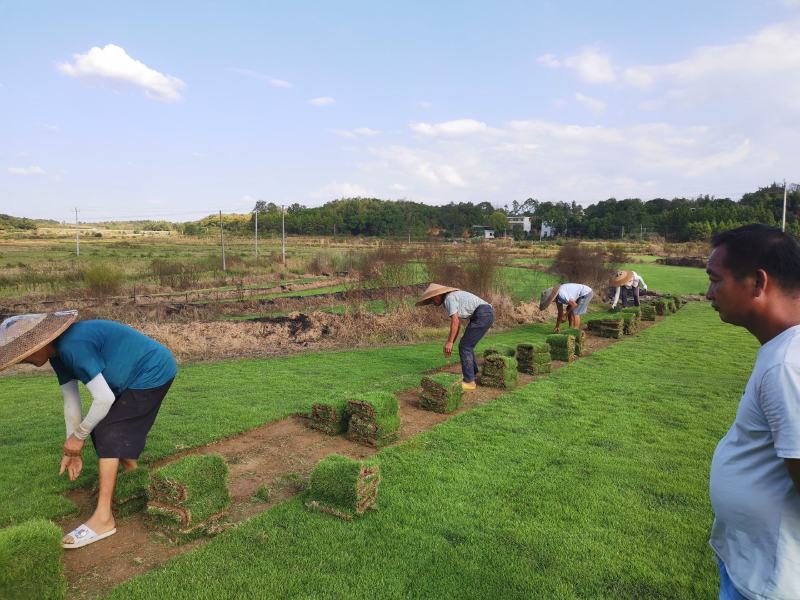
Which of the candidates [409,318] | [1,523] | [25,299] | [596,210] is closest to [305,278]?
[25,299]

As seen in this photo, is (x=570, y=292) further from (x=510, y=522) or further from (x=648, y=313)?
(x=510, y=522)

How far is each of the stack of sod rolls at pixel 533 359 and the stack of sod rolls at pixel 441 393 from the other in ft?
9.19

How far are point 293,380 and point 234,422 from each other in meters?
2.77

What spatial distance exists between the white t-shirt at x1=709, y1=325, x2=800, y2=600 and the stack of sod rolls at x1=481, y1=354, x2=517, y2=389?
7.04 metres

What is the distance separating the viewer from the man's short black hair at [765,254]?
1839 mm

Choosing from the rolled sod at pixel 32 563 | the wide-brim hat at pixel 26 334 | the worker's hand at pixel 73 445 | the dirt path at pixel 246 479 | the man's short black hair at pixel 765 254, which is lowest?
the dirt path at pixel 246 479

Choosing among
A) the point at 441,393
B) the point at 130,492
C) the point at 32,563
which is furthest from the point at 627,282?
the point at 32,563

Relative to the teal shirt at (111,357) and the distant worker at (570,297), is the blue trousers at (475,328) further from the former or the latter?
the distant worker at (570,297)

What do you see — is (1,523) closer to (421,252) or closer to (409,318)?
(409,318)

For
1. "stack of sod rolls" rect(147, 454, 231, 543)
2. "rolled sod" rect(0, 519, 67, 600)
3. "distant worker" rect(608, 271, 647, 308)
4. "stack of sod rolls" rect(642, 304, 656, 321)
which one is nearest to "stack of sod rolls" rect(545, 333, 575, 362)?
"distant worker" rect(608, 271, 647, 308)

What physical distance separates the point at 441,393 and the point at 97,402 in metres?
4.84

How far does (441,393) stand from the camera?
7582 millimetres

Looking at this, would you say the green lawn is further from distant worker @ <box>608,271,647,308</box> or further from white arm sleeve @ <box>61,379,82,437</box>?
distant worker @ <box>608,271,647,308</box>

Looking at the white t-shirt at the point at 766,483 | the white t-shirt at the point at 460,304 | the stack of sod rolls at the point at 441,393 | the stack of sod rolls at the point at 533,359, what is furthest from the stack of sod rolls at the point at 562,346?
the white t-shirt at the point at 766,483
